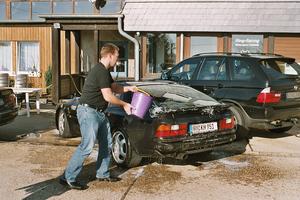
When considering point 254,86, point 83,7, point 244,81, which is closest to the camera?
point 254,86

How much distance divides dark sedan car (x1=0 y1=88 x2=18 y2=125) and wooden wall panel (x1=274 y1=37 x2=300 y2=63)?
8261 mm

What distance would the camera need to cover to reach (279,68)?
8.98 meters

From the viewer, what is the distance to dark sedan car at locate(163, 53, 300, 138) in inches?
335

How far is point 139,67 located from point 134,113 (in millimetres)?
8907

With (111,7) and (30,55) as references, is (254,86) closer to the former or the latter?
(111,7)

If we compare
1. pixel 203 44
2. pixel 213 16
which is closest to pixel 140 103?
pixel 213 16

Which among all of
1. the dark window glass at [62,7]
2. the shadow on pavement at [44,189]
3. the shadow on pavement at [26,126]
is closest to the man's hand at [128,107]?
the shadow on pavement at [44,189]

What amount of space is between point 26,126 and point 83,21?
5.50 metres

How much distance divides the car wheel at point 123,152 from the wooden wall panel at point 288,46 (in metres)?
8.51

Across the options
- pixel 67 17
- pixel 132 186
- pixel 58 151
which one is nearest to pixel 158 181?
pixel 132 186

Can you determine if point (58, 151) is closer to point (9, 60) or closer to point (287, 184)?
point (287, 184)

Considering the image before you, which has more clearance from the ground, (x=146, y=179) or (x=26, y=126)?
(x=26, y=126)

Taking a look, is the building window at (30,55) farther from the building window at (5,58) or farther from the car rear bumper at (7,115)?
the car rear bumper at (7,115)

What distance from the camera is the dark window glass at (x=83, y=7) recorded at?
17.2 metres
